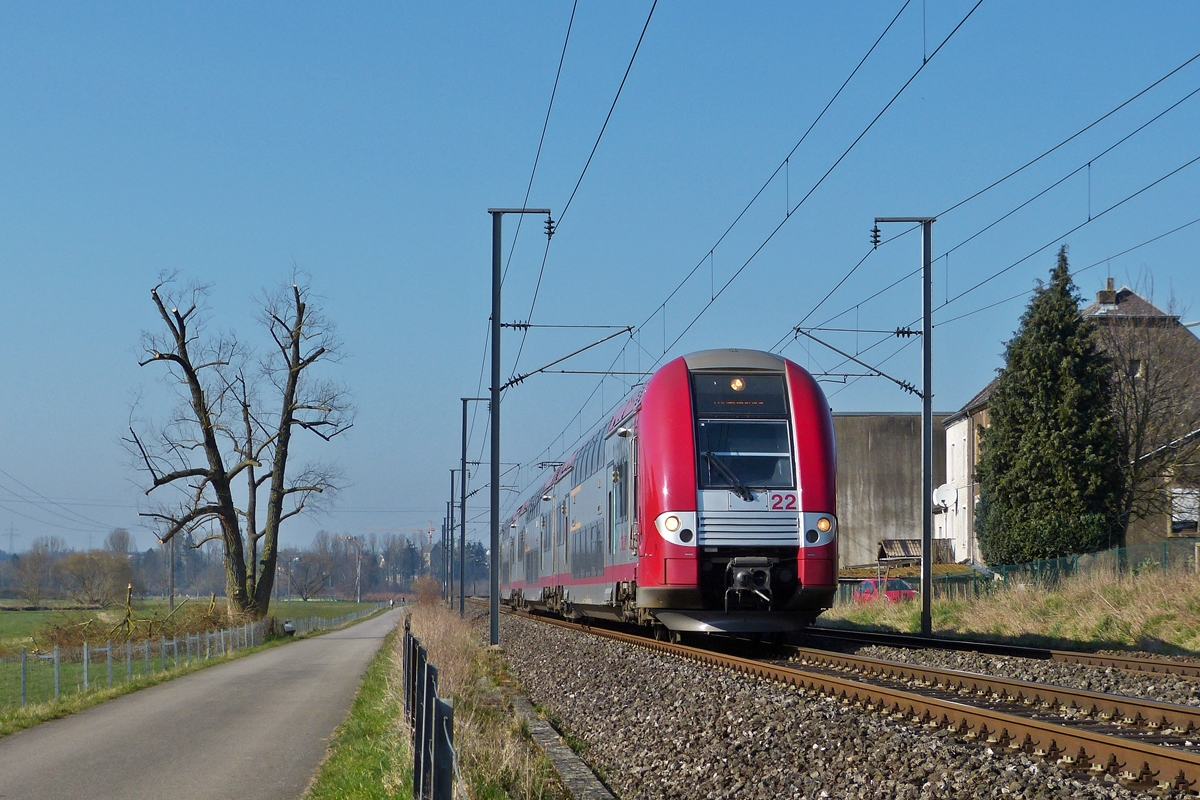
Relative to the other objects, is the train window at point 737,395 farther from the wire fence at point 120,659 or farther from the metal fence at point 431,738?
the wire fence at point 120,659

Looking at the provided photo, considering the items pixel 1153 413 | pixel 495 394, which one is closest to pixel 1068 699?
pixel 495 394

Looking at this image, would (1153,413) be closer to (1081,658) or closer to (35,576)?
(1081,658)

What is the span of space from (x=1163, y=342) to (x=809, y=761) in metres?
38.2

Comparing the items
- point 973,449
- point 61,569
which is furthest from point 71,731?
point 61,569

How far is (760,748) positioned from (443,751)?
371 centimetres

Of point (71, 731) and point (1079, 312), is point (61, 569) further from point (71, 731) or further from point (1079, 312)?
point (71, 731)

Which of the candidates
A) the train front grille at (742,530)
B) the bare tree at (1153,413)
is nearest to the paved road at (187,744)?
the train front grille at (742,530)

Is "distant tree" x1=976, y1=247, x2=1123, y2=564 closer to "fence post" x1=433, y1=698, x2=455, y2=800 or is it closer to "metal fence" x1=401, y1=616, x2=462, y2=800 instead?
"metal fence" x1=401, y1=616, x2=462, y2=800

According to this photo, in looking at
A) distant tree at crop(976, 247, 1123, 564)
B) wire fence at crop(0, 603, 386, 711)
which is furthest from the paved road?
distant tree at crop(976, 247, 1123, 564)

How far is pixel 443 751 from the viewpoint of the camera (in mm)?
6168

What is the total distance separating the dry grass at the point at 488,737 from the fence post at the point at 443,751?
2.44 metres

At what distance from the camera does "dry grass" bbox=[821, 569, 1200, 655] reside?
19.3m

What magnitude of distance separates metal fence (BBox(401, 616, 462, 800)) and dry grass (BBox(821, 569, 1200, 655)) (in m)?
11.5

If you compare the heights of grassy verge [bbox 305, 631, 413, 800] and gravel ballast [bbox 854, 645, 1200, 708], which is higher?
gravel ballast [bbox 854, 645, 1200, 708]
